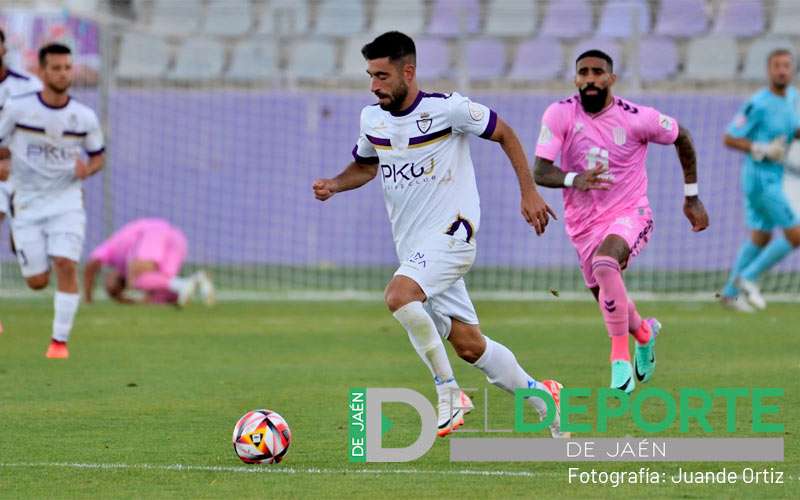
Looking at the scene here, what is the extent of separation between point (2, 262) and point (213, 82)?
4014mm

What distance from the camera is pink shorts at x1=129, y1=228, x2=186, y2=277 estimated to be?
18094mm

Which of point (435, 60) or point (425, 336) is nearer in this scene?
point (425, 336)

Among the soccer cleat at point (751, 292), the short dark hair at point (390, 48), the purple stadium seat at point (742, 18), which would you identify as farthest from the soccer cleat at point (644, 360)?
the purple stadium seat at point (742, 18)

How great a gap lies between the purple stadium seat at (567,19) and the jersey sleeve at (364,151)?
15.1 metres

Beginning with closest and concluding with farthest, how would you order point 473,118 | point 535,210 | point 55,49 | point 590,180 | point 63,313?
1. point 535,210
2. point 473,118
3. point 590,180
4. point 55,49
5. point 63,313

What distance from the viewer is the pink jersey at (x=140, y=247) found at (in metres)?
18.1

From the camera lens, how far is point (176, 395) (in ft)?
33.1

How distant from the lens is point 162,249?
1822 cm

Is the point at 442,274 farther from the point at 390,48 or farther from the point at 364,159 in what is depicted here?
the point at 390,48

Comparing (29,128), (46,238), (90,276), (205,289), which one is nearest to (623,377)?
(46,238)

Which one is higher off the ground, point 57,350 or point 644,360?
point 644,360

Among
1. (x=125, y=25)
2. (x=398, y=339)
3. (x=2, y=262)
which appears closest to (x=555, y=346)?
(x=398, y=339)

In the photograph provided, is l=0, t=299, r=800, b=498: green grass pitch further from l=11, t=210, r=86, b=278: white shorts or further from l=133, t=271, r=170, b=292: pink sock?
l=11, t=210, r=86, b=278: white shorts

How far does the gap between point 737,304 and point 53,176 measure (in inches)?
327
